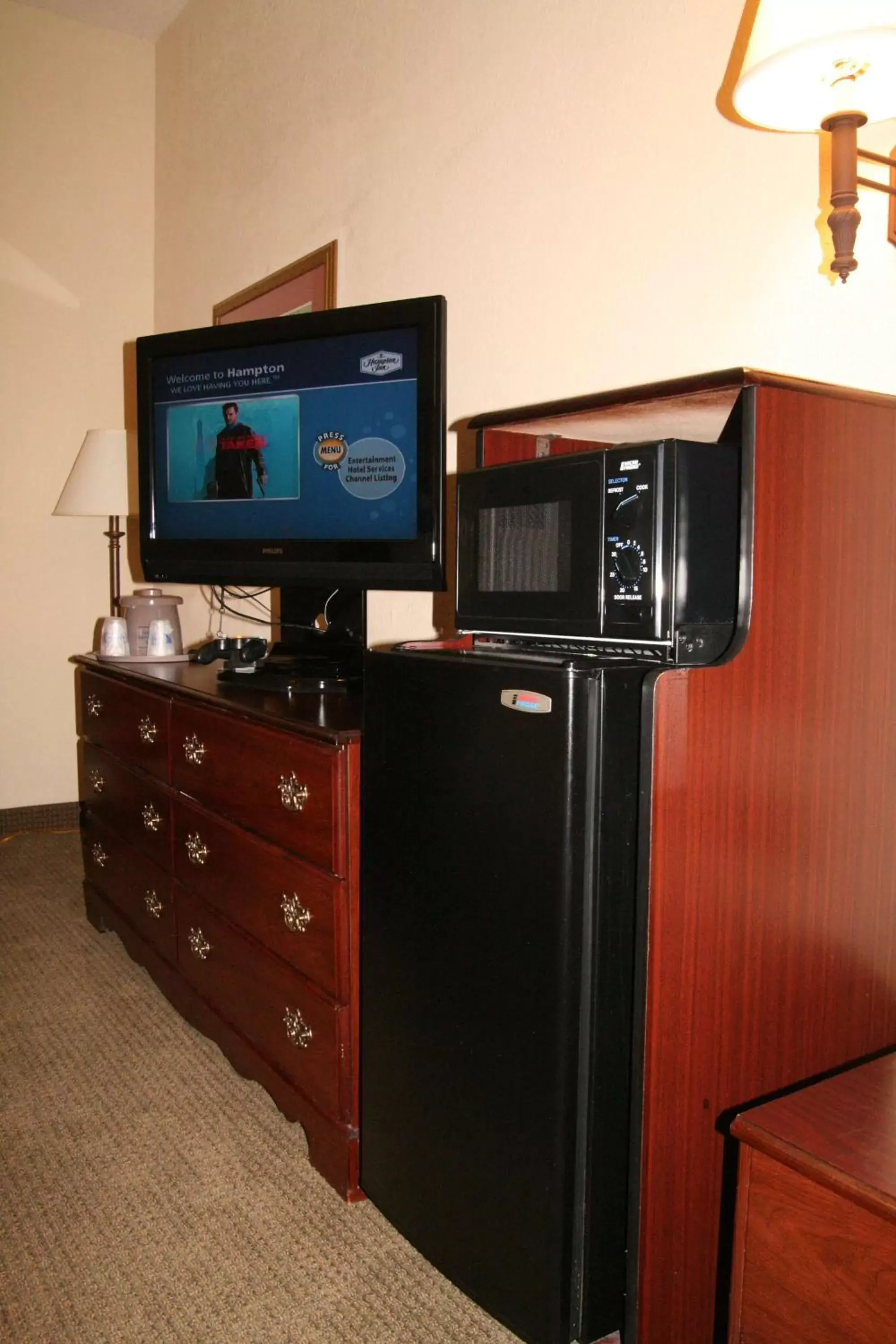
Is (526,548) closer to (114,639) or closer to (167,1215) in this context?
(167,1215)

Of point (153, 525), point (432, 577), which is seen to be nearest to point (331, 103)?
point (153, 525)

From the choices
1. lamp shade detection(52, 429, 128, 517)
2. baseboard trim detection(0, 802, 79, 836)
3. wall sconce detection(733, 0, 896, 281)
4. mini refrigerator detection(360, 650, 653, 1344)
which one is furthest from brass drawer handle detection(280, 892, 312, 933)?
baseboard trim detection(0, 802, 79, 836)

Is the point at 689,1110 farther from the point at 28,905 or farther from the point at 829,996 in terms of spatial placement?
the point at 28,905

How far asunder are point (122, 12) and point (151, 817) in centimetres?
299

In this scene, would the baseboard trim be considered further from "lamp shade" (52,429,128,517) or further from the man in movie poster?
the man in movie poster

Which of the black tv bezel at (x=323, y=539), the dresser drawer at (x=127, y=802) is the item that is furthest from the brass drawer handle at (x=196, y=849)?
the black tv bezel at (x=323, y=539)

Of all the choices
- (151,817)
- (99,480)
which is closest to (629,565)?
(151,817)

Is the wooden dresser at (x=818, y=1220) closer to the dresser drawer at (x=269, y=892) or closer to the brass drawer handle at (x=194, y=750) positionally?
the dresser drawer at (x=269, y=892)

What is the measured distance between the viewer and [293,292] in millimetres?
2734

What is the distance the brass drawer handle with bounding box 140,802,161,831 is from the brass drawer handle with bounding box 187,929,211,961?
267 millimetres

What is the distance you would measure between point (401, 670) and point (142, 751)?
3.71ft

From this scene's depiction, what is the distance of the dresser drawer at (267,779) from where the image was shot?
5.03 ft

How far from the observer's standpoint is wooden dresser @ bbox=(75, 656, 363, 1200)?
1555mm

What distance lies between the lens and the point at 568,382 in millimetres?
1802
